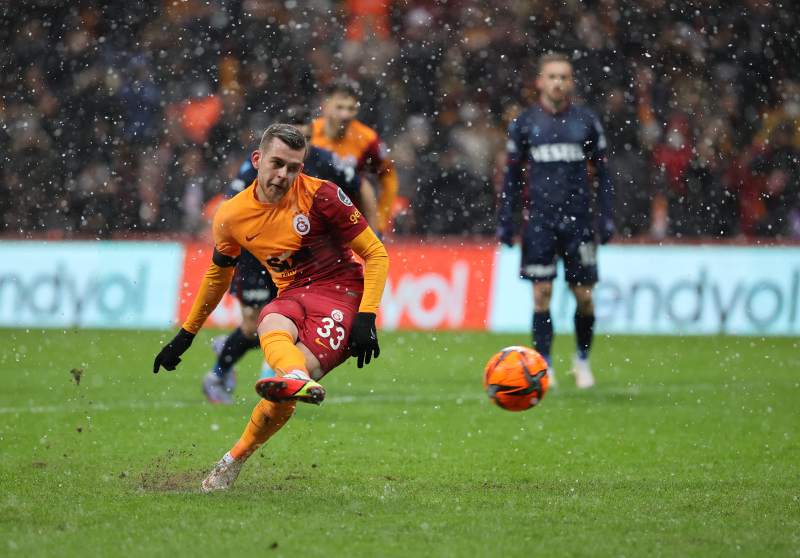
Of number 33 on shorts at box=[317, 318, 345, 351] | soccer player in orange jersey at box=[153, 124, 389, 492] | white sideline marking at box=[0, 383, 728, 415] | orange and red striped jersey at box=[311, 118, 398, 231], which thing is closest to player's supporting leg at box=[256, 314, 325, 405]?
soccer player in orange jersey at box=[153, 124, 389, 492]

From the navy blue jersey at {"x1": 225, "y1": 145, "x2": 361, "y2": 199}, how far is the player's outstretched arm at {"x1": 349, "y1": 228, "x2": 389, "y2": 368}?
5.72 feet

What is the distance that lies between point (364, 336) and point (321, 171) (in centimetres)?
222

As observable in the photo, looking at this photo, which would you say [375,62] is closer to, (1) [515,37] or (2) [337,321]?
(1) [515,37]

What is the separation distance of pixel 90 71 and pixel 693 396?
10445 millimetres

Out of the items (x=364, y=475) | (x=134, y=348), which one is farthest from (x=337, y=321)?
(x=134, y=348)

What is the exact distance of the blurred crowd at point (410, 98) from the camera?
13922 millimetres

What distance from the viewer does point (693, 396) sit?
784 centimetres

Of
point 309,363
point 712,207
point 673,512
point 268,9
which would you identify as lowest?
point 673,512

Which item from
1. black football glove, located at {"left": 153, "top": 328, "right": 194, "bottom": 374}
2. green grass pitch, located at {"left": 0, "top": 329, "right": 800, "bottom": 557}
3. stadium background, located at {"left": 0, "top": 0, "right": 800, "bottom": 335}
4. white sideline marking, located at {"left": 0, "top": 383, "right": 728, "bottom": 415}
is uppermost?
stadium background, located at {"left": 0, "top": 0, "right": 800, "bottom": 335}

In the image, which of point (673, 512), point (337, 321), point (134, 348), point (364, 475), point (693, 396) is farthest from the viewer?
point (134, 348)

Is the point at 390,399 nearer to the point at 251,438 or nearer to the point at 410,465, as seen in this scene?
the point at 410,465

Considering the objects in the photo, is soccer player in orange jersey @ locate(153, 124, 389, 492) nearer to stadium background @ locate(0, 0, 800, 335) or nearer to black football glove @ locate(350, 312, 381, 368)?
black football glove @ locate(350, 312, 381, 368)

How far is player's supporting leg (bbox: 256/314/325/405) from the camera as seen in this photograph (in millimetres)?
3893

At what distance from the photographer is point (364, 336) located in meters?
4.36
